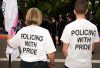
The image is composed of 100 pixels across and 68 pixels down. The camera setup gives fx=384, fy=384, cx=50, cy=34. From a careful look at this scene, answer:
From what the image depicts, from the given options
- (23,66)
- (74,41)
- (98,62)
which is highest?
(74,41)

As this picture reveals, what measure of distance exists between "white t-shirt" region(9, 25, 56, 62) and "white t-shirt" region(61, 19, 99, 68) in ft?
0.80

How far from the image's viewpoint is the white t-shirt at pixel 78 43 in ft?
18.5

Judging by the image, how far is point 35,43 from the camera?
18.6 feet

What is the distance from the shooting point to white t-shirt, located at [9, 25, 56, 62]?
562 cm

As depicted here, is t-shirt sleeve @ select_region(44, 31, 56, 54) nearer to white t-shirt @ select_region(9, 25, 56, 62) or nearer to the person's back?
white t-shirt @ select_region(9, 25, 56, 62)

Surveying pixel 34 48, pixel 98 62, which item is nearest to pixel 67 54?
pixel 34 48

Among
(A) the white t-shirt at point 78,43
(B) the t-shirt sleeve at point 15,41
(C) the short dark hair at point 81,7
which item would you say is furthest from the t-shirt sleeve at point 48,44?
(C) the short dark hair at point 81,7

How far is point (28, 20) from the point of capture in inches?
222

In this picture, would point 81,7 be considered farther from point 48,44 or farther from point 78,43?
point 48,44

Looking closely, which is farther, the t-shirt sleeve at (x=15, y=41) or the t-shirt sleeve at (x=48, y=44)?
the t-shirt sleeve at (x=15, y=41)

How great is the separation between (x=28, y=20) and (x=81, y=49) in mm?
891

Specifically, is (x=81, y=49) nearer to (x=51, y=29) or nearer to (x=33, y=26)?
(x=33, y=26)

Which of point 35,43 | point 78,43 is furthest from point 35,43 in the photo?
point 78,43

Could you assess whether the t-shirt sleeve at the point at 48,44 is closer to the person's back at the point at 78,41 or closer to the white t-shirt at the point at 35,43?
the white t-shirt at the point at 35,43
